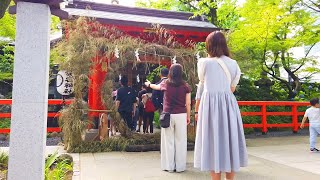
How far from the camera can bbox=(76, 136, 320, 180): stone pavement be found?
15.0 feet

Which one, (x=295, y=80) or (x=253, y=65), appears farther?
(x=295, y=80)

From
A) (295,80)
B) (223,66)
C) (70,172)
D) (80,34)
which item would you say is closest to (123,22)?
(80,34)

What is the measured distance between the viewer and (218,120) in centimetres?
321

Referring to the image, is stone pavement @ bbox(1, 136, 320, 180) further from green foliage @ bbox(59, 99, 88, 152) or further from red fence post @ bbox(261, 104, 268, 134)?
red fence post @ bbox(261, 104, 268, 134)

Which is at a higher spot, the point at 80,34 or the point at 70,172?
the point at 80,34

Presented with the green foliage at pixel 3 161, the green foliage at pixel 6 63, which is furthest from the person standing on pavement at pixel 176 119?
the green foliage at pixel 6 63

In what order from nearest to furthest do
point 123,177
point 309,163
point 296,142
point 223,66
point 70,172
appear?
1. point 223,66
2. point 123,177
3. point 70,172
4. point 309,163
5. point 296,142

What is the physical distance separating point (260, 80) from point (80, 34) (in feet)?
29.9

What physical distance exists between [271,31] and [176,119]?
23.8 ft

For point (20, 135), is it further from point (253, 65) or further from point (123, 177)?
point (253, 65)

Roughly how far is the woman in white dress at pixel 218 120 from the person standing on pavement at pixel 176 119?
144 cm

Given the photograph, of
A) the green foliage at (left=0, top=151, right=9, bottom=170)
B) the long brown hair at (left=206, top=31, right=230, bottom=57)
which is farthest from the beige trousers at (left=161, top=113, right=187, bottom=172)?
the green foliage at (left=0, top=151, right=9, bottom=170)

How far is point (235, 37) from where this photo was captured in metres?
10.7

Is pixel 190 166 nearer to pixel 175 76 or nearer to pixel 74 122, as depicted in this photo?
pixel 175 76
